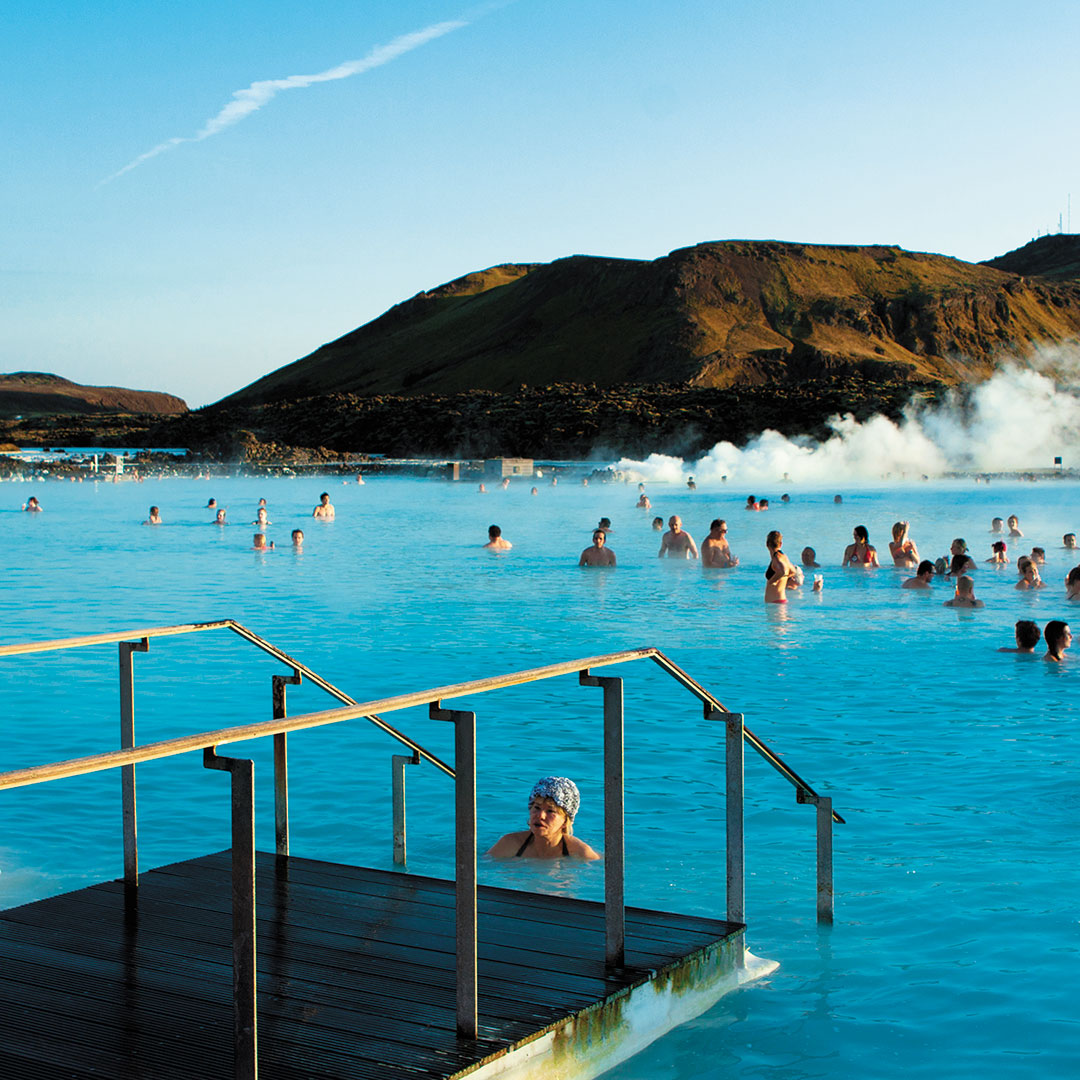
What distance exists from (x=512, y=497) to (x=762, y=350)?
3664 inches

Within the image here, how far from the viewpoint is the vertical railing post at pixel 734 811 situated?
402 cm

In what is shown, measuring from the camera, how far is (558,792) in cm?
567

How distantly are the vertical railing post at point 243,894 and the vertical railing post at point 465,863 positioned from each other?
0.58 m

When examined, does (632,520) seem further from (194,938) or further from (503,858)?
(194,938)

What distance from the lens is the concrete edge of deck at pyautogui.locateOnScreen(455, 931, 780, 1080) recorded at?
3168mm

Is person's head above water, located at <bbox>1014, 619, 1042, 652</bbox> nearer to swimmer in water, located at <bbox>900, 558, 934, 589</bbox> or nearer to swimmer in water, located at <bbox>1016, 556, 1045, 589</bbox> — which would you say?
swimmer in water, located at <bbox>1016, 556, 1045, 589</bbox>

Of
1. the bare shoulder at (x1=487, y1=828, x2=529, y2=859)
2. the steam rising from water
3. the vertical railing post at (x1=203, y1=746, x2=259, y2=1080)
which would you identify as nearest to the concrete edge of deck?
the vertical railing post at (x1=203, y1=746, x2=259, y2=1080)

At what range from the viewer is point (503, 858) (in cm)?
583

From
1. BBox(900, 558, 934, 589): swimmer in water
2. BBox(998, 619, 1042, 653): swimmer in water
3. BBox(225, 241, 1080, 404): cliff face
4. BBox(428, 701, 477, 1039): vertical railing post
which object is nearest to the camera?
BBox(428, 701, 477, 1039): vertical railing post

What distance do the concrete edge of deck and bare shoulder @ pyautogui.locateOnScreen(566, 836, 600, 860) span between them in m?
1.64

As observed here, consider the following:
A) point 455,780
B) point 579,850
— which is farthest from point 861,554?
point 455,780

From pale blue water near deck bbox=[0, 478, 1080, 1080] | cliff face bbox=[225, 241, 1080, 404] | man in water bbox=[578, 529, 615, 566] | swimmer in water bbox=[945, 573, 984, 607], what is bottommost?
pale blue water near deck bbox=[0, 478, 1080, 1080]

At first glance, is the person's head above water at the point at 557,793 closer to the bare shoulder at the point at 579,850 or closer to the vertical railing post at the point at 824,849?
the bare shoulder at the point at 579,850

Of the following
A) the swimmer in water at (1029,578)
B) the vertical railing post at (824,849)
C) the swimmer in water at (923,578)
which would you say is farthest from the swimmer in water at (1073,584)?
the vertical railing post at (824,849)
